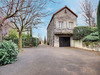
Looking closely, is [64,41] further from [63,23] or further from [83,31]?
[83,31]

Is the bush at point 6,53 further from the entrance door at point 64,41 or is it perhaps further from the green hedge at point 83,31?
the entrance door at point 64,41

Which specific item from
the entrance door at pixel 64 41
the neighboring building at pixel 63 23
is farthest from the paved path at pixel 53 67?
the entrance door at pixel 64 41

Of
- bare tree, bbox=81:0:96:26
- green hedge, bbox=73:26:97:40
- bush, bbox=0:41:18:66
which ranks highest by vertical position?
bare tree, bbox=81:0:96:26

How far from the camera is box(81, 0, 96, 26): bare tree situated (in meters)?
15.1

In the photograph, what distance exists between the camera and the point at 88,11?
15688mm

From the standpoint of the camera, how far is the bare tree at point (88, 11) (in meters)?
15.1

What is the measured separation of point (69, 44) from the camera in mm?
12422

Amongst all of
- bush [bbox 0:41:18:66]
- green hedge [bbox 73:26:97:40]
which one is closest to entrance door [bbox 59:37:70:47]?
green hedge [bbox 73:26:97:40]

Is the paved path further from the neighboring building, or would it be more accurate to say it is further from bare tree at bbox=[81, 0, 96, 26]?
bare tree at bbox=[81, 0, 96, 26]

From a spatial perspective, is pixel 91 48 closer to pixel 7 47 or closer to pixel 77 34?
pixel 77 34

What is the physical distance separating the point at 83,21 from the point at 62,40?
9.75m

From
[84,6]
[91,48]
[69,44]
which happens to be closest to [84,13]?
[84,6]

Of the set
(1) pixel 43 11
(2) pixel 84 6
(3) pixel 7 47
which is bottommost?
(3) pixel 7 47

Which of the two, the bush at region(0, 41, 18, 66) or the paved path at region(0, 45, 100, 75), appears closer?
the paved path at region(0, 45, 100, 75)
